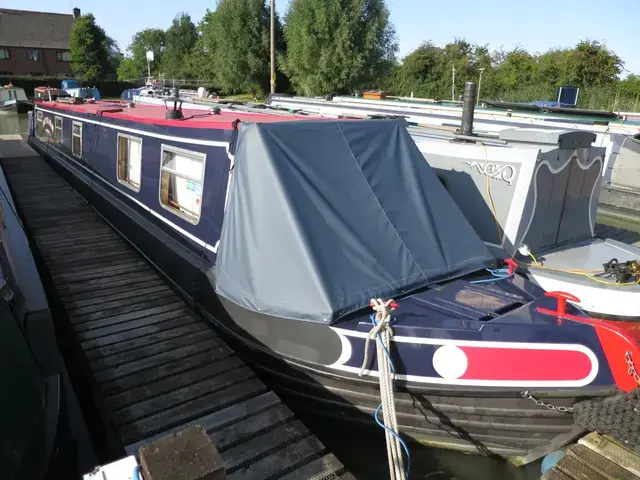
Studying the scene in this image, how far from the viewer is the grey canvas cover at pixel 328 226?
3.63m

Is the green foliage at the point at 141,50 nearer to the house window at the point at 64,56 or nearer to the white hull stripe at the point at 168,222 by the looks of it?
the house window at the point at 64,56

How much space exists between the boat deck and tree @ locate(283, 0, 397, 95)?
84.6 ft

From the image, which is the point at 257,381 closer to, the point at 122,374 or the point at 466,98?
the point at 122,374

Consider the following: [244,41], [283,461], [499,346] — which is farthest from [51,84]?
[499,346]

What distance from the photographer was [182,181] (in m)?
5.12

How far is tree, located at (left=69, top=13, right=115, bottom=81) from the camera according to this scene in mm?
48000

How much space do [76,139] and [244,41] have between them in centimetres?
3058

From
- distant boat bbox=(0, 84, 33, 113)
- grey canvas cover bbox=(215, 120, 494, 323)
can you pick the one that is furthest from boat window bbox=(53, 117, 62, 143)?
distant boat bbox=(0, 84, 33, 113)

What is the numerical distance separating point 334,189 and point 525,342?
5.84 ft

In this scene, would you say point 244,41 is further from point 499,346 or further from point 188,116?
point 499,346

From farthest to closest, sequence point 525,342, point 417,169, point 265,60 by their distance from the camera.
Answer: point 265,60, point 417,169, point 525,342

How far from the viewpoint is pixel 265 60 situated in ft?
123

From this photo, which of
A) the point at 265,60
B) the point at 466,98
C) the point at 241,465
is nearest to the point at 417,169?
the point at 466,98

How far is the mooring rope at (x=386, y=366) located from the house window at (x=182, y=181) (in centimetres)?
216
